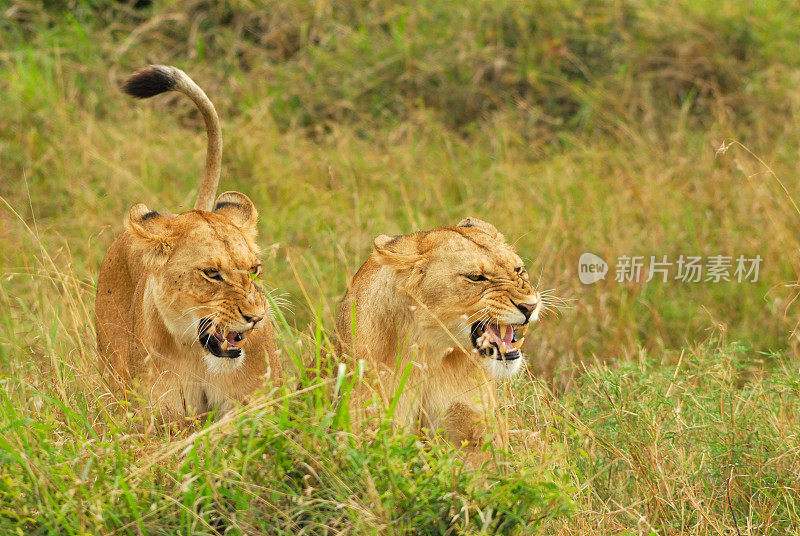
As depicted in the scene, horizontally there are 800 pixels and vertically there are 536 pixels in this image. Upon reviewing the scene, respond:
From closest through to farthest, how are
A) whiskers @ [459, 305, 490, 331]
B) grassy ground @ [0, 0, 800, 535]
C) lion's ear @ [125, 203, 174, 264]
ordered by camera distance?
grassy ground @ [0, 0, 800, 535], whiskers @ [459, 305, 490, 331], lion's ear @ [125, 203, 174, 264]

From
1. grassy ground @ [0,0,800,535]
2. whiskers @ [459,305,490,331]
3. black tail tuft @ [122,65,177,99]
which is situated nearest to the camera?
grassy ground @ [0,0,800,535]

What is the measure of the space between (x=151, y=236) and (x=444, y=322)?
3.05ft

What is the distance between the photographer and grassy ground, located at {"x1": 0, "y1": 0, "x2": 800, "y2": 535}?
261 centimetres

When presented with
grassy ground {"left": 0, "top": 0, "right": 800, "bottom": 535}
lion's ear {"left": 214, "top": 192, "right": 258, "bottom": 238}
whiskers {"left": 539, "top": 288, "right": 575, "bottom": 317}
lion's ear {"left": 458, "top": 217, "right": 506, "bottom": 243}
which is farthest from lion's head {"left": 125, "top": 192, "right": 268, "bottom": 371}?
whiskers {"left": 539, "top": 288, "right": 575, "bottom": 317}

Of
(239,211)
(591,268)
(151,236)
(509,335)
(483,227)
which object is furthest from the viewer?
(591,268)

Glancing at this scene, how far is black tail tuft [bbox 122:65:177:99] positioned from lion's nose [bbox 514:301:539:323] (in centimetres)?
152

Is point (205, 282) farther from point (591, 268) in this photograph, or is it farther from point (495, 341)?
point (591, 268)

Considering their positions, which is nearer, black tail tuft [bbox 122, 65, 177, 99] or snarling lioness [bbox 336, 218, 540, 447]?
snarling lioness [bbox 336, 218, 540, 447]

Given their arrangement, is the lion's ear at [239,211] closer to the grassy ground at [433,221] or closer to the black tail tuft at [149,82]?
the grassy ground at [433,221]

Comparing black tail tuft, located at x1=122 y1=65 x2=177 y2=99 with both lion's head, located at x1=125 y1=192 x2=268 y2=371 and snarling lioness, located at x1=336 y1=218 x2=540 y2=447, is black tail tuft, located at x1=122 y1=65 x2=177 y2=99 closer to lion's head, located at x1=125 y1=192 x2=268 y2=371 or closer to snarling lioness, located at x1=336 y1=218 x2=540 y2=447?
lion's head, located at x1=125 y1=192 x2=268 y2=371

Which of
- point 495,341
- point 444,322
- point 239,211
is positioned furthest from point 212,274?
point 495,341

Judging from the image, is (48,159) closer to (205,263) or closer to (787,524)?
(205,263)

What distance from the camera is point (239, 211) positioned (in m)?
3.54

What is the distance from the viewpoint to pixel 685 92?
7.29 metres
